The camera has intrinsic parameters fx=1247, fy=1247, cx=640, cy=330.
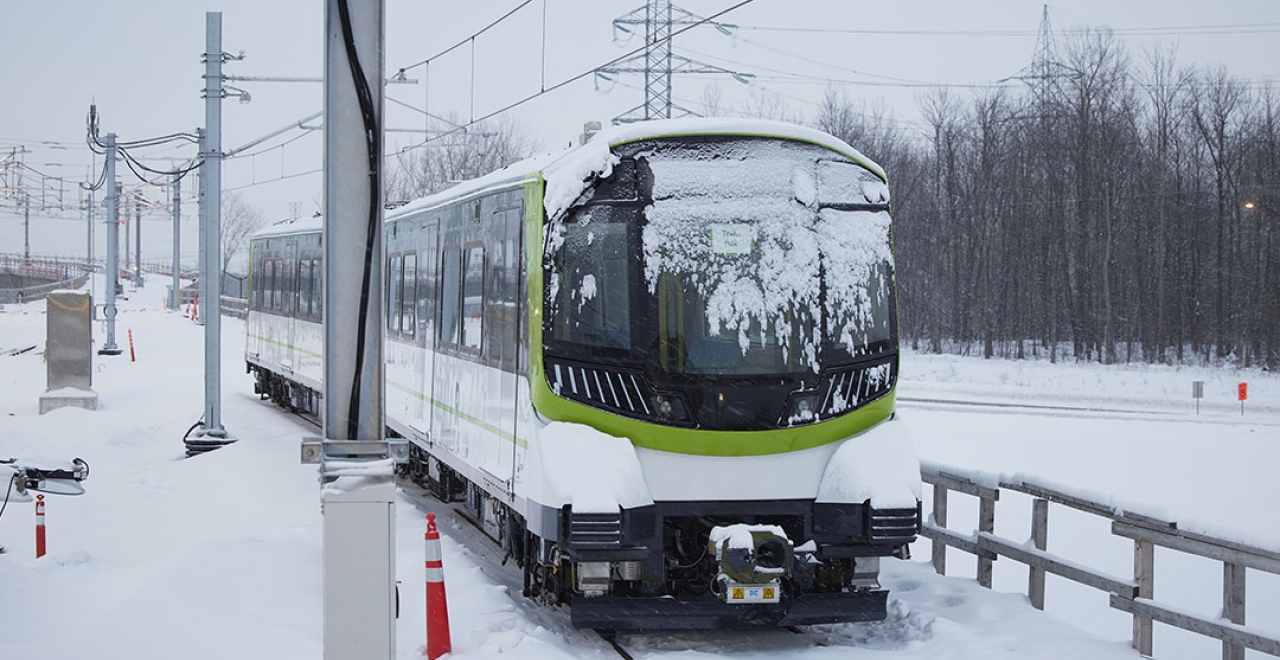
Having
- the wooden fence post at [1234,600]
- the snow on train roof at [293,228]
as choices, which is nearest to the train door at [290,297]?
the snow on train roof at [293,228]

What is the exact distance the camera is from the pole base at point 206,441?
1906 cm

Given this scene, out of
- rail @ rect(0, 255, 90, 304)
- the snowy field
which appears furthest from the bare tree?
the snowy field

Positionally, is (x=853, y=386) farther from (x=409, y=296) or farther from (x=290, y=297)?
(x=290, y=297)

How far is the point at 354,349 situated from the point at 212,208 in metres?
15.0

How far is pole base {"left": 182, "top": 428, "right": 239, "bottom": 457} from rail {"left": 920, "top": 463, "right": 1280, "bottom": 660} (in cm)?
1264

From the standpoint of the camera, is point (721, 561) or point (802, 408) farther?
point (802, 408)

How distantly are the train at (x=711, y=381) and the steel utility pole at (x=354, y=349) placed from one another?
2.54 metres

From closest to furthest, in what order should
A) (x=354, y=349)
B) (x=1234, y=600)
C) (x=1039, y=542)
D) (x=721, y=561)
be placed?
(x=354, y=349) < (x=1234, y=600) < (x=721, y=561) < (x=1039, y=542)

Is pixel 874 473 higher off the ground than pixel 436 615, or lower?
higher

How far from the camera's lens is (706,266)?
26.9ft

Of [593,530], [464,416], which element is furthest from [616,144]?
[464,416]

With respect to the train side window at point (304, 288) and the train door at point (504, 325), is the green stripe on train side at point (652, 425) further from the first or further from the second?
the train side window at point (304, 288)

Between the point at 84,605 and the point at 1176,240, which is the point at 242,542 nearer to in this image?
the point at 84,605

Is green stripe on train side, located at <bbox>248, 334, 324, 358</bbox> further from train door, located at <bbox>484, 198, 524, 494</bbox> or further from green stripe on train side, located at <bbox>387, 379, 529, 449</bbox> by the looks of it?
train door, located at <bbox>484, 198, 524, 494</bbox>
